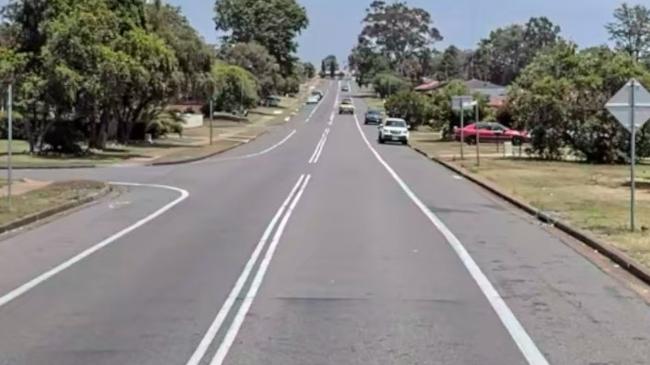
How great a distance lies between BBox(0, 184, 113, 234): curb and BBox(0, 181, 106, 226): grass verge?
2.9 inches

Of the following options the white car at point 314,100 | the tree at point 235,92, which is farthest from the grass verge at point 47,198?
the white car at point 314,100

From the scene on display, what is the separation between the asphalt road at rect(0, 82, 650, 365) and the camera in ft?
29.3

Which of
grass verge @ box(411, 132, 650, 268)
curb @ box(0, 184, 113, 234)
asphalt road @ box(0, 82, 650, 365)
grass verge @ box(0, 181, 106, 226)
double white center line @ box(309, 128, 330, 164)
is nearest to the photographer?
asphalt road @ box(0, 82, 650, 365)

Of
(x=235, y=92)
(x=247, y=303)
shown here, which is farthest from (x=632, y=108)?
(x=235, y=92)

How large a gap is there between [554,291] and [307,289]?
280 cm

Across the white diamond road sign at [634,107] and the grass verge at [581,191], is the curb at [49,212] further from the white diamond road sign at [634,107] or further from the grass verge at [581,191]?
the white diamond road sign at [634,107]

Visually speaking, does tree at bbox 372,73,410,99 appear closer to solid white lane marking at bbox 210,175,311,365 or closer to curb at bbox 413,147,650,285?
curb at bbox 413,147,650,285

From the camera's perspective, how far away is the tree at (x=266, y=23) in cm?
16575

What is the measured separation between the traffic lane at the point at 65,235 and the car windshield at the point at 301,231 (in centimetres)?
8

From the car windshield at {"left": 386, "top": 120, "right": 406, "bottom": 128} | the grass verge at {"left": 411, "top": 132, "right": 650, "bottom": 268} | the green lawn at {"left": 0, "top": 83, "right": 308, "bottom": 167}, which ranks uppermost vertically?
the car windshield at {"left": 386, "top": 120, "right": 406, "bottom": 128}

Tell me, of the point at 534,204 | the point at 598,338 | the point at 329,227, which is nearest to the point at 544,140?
the point at 534,204

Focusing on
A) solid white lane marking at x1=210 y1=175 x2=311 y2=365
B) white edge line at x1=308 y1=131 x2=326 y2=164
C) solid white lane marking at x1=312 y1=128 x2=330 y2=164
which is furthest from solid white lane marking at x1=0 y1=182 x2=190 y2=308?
white edge line at x1=308 y1=131 x2=326 y2=164

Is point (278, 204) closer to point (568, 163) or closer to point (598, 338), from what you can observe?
point (598, 338)

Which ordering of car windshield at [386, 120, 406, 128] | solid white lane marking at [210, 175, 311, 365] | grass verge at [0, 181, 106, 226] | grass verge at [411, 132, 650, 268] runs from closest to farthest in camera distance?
solid white lane marking at [210, 175, 311, 365], grass verge at [411, 132, 650, 268], grass verge at [0, 181, 106, 226], car windshield at [386, 120, 406, 128]
